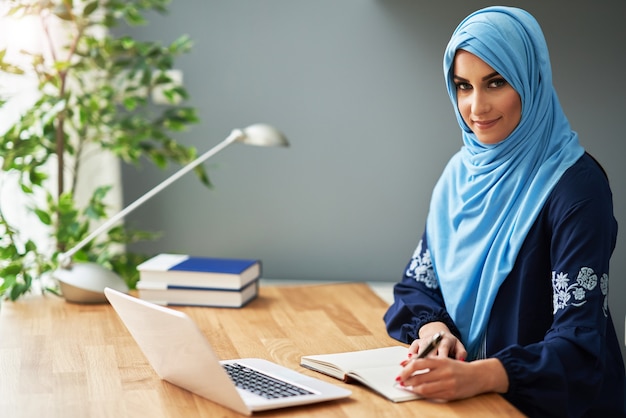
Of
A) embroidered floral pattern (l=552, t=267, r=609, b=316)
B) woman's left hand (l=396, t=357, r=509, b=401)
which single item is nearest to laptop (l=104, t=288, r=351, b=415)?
woman's left hand (l=396, t=357, r=509, b=401)

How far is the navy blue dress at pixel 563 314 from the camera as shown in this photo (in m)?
1.39

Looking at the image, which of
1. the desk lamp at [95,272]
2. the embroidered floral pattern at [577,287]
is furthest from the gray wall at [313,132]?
the embroidered floral pattern at [577,287]

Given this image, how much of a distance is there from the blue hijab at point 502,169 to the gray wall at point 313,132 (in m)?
0.87

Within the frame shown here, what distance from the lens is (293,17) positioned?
262 centimetres

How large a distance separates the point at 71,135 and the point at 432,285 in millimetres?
1334

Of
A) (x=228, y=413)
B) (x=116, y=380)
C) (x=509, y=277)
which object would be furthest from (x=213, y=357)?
(x=509, y=277)

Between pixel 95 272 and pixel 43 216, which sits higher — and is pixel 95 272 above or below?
below

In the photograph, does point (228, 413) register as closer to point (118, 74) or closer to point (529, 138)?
point (529, 138)

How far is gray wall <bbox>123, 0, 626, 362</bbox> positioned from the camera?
2617 millimetres

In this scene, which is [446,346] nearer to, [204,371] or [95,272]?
[204,371]

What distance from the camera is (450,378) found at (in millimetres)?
1322

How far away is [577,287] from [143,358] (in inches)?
33.1

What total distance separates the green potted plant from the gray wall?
A: 5.3 inches

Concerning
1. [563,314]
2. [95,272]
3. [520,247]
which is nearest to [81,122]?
[95,272]
